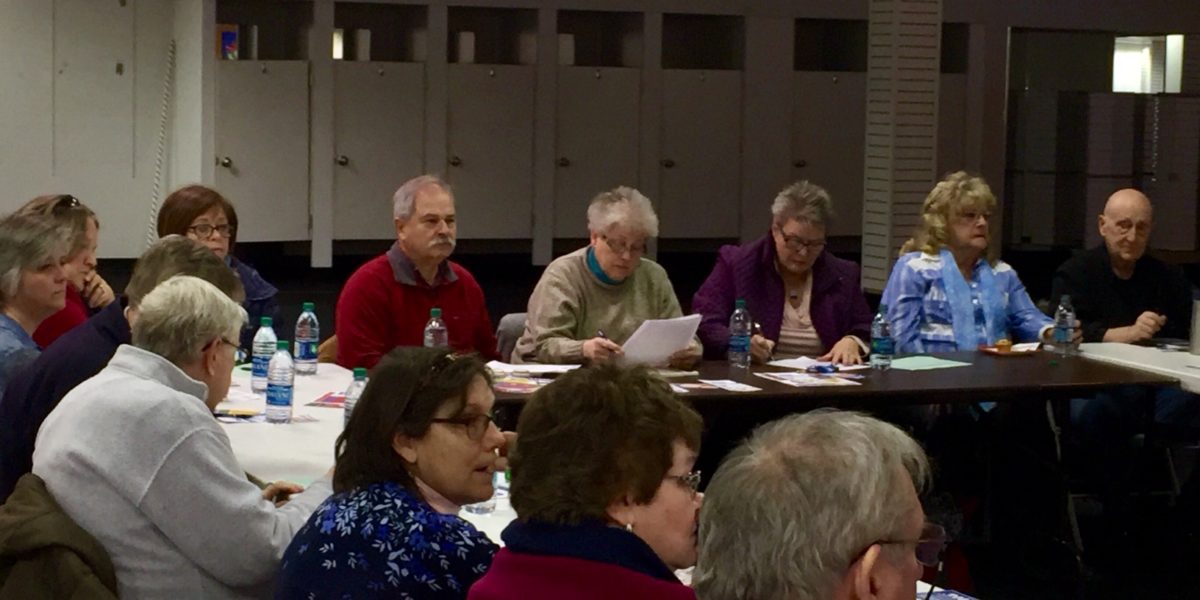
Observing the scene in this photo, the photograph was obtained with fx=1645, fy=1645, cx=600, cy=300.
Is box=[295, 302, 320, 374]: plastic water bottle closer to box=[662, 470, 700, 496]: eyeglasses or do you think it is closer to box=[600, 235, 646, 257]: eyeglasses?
box=[600, 235, 646, 257]: eyeglasses

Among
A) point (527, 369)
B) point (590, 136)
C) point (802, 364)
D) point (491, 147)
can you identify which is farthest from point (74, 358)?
point (590, 136)

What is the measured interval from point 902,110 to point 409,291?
20.2 feet

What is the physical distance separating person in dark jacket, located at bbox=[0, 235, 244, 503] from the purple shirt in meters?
2.64

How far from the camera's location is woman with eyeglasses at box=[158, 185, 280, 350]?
6.02 metres

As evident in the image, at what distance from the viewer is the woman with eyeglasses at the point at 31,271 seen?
188 inches

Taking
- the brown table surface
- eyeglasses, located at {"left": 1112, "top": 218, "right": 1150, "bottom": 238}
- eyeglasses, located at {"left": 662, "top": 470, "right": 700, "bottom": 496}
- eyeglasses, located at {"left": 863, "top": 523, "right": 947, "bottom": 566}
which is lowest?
the brown table surface

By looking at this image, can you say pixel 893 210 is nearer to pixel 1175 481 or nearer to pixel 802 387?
pixel 1175 481

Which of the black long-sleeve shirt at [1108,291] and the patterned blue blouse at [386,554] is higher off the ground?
the black long-sleeve shirt at [1108,291]

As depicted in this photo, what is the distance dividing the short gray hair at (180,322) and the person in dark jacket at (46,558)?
1.57 feet

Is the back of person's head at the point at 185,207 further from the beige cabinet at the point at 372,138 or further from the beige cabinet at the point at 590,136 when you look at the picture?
the beige cabinet at the point at 590,136

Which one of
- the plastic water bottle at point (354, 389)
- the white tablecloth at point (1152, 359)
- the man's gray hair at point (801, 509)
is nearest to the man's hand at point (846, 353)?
the white tablecloth at point (1152, 359)

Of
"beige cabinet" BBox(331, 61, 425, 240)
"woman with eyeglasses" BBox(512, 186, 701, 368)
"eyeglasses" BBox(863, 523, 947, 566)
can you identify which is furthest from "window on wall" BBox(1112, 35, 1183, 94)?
"eyeglasses" BBox(863, 523, 947, 566)

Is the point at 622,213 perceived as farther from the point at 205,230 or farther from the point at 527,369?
the point at 205,230

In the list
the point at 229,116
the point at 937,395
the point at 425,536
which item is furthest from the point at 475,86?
the point at 425,536
